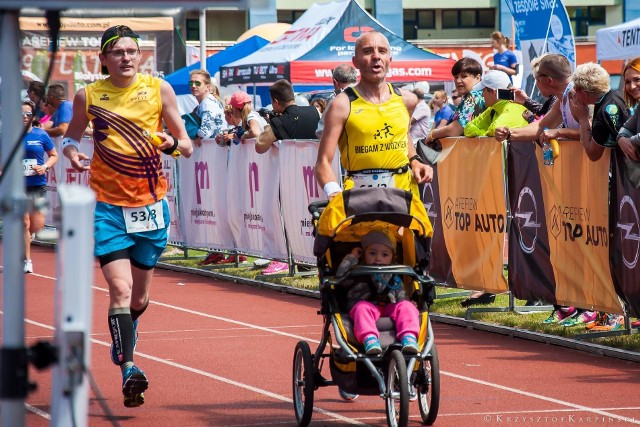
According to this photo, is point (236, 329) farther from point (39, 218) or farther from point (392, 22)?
point (392, 22)

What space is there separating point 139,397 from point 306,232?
7.02 m

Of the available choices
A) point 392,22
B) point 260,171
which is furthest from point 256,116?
point 392,22

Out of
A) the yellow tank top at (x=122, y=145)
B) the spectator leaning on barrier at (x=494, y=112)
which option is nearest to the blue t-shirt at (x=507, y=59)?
the spectator leaning on barrier at (x=494, y=112)

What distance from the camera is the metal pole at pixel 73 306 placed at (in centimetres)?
354

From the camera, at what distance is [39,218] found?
645 inches

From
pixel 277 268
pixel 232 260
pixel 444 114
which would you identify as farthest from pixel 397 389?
pixel 444 114

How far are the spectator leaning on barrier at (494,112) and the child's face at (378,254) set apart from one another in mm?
4808

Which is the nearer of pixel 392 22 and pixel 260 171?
pixel 260 171

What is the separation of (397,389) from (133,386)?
5.41 ft

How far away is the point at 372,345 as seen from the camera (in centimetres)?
696

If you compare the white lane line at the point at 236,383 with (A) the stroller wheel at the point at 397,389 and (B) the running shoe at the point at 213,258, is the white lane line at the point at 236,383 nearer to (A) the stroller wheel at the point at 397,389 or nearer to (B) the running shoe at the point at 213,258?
(A) the stroller wheel at the point at 397,389

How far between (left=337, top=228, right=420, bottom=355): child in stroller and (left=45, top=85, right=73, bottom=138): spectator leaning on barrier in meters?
12.6

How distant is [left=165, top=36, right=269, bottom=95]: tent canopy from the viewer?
29344mm

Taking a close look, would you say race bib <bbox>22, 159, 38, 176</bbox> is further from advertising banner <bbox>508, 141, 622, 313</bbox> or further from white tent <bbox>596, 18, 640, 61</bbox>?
white tent <bbox>596, 18, 640, 61</bbox>
